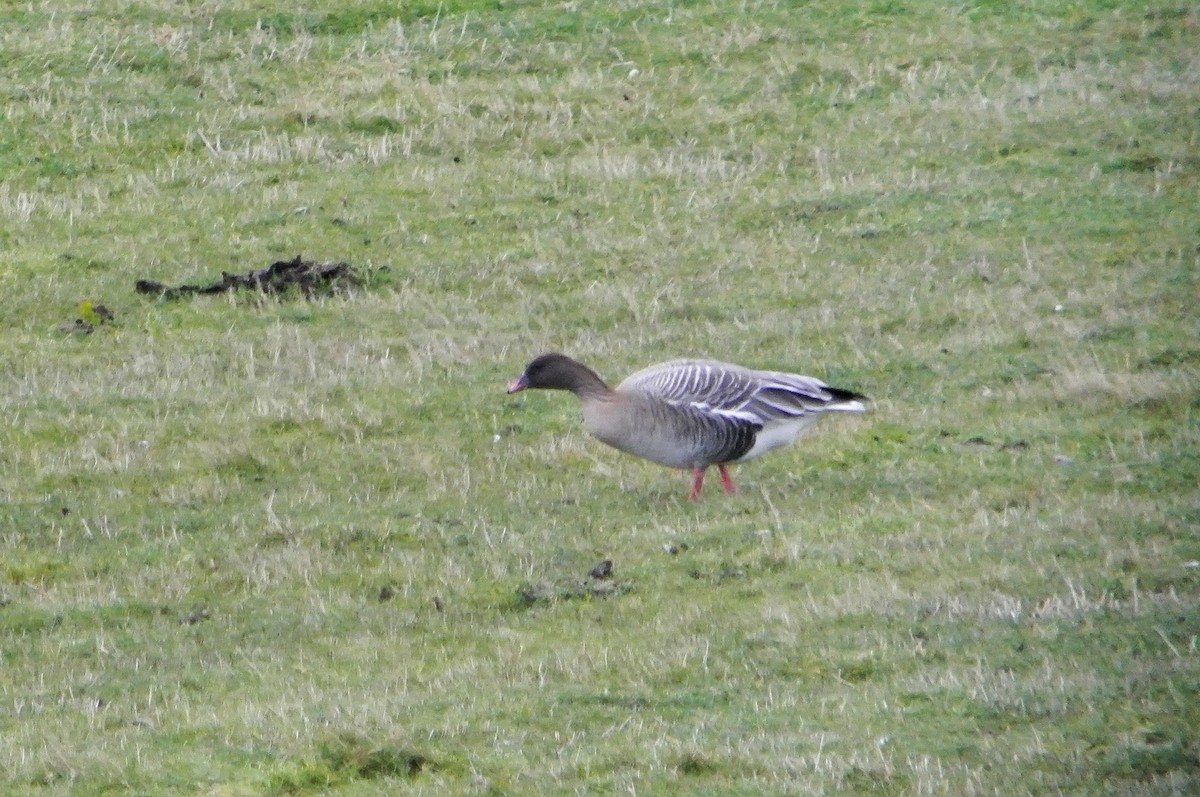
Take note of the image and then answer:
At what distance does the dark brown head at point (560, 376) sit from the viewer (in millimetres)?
12016

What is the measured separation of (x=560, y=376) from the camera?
1217cm

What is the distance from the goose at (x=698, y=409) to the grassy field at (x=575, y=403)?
395mm

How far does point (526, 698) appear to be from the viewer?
832 cm

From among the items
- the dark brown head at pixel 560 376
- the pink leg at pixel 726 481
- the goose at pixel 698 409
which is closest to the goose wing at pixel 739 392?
the goose at pixel 698 409

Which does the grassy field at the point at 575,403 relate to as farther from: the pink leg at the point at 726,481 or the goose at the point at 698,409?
the goose at the point at 698,409

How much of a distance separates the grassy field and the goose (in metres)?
0.39

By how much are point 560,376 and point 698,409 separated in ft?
3.62

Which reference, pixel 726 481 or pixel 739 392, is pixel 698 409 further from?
pixel 726 481

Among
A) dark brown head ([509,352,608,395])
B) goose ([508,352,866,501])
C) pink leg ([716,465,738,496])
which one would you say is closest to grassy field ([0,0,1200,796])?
pink leg ([716,465,738,496])

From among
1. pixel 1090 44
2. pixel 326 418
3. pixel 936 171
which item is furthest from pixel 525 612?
pixel 1090 44

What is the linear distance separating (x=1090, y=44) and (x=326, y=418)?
14828mm

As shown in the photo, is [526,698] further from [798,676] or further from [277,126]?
[277,126]

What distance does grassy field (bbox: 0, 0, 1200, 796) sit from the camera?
25.8ft

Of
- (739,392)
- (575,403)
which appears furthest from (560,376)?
(575,403)
